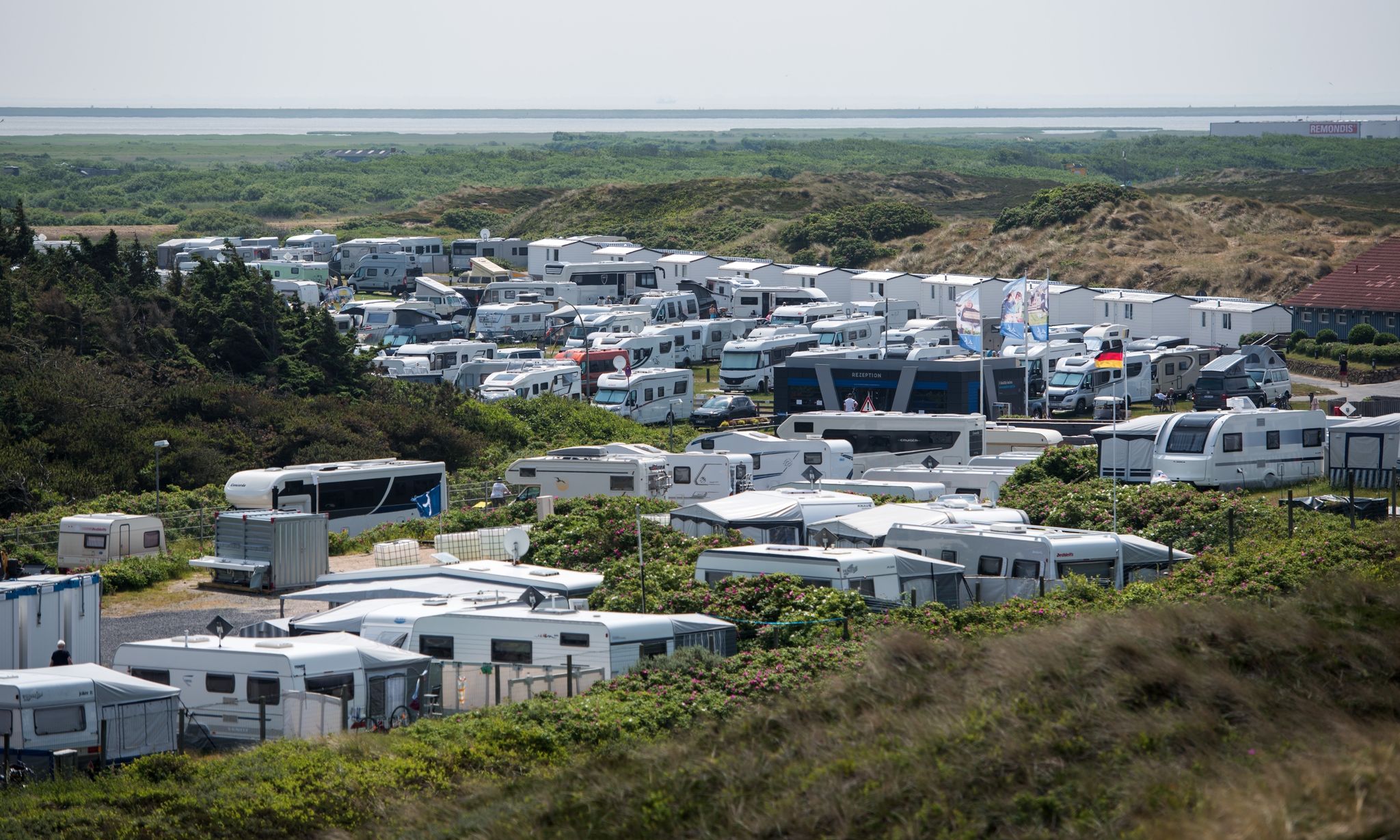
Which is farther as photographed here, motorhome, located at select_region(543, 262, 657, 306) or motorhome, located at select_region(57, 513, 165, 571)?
motorhome, located at select_region(543, 262, 657, 306)

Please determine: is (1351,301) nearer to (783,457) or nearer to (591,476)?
(783,457)

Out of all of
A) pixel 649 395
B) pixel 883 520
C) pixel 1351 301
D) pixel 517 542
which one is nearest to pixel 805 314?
pixel 649 395

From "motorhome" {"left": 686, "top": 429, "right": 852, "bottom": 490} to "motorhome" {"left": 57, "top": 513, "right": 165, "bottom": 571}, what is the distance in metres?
10.6

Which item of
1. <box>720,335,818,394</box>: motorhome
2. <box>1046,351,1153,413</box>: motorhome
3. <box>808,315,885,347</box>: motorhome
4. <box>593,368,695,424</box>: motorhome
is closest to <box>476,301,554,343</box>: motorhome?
<box>808,315,885,347</box>: motorhome

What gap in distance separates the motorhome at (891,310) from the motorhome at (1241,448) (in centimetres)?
2449

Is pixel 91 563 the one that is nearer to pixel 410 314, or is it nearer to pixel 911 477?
pixel 911 477

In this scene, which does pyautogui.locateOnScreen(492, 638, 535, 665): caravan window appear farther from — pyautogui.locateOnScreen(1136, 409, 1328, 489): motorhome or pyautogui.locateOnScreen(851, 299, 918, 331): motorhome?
pyautogui.locateOnScreen(851, 299, 918, 331): motorhome

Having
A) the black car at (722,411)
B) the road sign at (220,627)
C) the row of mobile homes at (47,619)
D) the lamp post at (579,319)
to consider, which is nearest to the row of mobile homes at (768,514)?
the road sign at (220,627)

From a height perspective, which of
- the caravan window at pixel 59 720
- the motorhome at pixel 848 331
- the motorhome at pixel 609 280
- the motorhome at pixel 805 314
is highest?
the motorhome at pixel 609 280

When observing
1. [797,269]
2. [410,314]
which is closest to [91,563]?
[410,314]

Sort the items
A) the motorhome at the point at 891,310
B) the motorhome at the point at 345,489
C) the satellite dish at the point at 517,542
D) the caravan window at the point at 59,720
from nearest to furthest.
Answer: the caravan window at the point at 59,720 < the satellite dish at the point at 517,542 < the motorhome at the point at 345,489 < the motorhome at the point at 891,310

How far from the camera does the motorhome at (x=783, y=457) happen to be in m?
28.6

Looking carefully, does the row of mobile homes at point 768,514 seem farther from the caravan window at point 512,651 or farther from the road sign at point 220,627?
the road sign at point 220,627

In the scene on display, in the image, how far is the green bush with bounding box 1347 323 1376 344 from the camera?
4856cm
